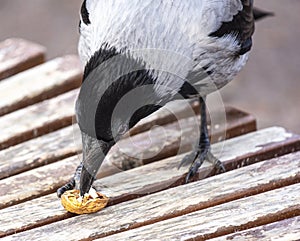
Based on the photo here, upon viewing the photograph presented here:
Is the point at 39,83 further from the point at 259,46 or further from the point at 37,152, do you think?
the point at 259,46

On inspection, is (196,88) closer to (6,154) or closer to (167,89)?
(167,89)

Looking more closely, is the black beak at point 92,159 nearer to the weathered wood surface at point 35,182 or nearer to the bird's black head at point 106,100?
the bird's black head at point 106,100

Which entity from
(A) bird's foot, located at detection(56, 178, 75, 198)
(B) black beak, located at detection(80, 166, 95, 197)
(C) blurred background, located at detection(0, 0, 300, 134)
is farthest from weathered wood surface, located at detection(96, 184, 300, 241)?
(C) blurred background, located at detection(0, 0, 300, 134)

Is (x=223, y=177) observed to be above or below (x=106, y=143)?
below

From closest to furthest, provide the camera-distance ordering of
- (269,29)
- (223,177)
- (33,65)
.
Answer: (223,177)
(33,65)
(269,29)

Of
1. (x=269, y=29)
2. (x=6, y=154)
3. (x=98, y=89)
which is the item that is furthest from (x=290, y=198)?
(x=269, y=29)

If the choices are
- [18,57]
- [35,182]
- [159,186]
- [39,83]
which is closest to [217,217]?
[159,186]
